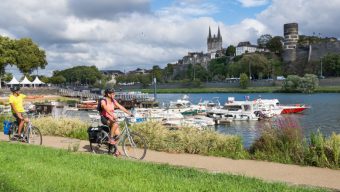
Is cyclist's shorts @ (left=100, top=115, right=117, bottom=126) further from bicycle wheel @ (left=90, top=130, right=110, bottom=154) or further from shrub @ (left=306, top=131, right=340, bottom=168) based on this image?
shrub @ (left=306, top=131, right=340, bottom=168)

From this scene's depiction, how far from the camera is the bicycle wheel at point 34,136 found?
16.0 m

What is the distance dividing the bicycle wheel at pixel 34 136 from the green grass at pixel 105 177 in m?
4.06

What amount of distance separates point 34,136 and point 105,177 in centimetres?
759

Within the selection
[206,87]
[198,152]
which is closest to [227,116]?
[198,152]

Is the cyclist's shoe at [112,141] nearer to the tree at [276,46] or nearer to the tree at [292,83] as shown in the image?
the tree at [292,83]

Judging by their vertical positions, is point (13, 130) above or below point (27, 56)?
below

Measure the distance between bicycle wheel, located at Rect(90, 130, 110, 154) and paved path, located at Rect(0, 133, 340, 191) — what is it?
1339mm

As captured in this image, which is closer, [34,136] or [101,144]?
[101,144]

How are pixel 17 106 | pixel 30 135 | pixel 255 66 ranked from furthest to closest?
pixel 255 66, pixel 30 135, pixel 17 106

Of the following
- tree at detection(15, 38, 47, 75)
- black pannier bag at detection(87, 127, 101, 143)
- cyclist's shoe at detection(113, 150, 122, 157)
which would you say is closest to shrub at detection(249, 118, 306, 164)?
cyclist's shoe at detection(113, 150, 122, 157)

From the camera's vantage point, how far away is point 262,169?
432 inches

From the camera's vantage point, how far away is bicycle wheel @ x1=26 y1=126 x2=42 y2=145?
52.4 feet

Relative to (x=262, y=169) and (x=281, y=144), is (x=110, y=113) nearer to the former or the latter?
(x=262, y=169)

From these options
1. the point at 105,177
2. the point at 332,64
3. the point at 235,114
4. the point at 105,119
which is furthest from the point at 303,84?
the point at 105,177
